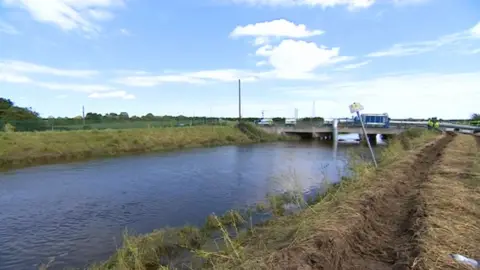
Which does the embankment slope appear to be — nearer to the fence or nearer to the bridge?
the fence

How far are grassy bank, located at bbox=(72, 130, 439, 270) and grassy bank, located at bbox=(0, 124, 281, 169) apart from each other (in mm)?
20656

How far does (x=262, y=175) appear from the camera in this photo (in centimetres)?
1984

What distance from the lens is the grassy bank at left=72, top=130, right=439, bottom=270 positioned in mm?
5203

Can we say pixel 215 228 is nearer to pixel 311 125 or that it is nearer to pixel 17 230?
pixel 17 230

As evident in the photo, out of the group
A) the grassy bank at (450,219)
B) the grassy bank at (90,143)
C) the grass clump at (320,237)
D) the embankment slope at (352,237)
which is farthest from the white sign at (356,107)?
the grassy bank at (90,143)

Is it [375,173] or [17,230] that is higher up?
[375,173]

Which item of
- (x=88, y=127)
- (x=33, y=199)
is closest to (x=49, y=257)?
(x=33, y=199)

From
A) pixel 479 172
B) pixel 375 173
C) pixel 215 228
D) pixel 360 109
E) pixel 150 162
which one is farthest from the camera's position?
pixel 150 162

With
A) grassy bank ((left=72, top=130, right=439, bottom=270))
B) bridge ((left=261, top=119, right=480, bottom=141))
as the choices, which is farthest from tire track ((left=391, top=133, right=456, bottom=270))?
bridge ((left=261, top=119, right=480, bottom=141))

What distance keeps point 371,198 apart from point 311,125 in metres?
51.8

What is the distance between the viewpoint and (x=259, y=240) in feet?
22.3

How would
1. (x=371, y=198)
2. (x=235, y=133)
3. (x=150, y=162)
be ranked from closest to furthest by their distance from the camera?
(x=371, y=198) < (x=150, y=162) < (x=235, y=133)

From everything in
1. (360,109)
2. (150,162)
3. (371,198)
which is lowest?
(150,162)

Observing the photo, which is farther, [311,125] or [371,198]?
[311,125]
